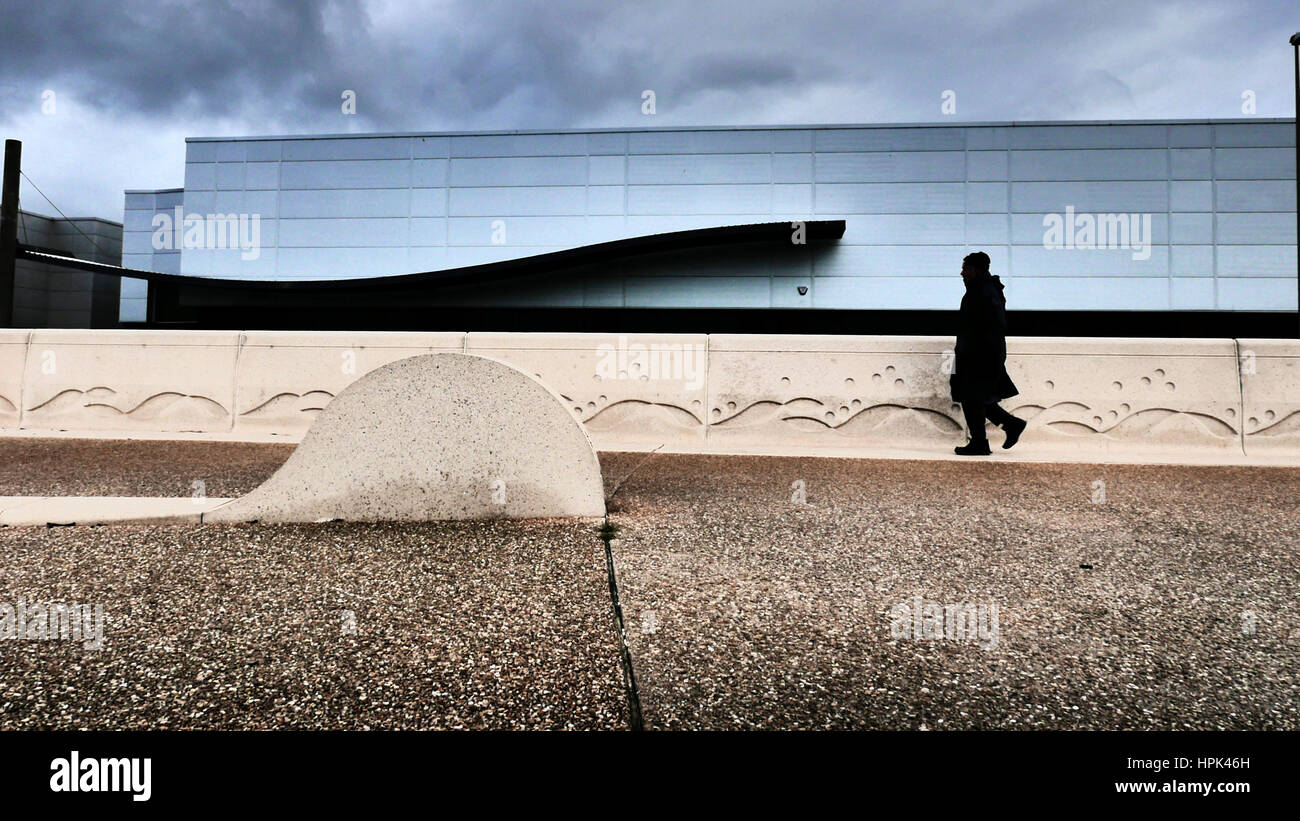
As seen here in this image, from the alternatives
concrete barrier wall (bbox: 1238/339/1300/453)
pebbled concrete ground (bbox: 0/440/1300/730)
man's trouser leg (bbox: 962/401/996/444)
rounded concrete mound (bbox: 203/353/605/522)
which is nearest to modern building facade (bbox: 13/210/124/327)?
rounded concrete mound (bbox: 203/353/605/522)

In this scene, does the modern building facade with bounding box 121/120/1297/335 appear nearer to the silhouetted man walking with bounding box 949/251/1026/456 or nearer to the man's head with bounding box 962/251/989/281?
the man's head with bounding box 962/251/989/281

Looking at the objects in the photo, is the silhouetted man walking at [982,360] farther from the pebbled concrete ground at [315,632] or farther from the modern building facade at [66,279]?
the modern building facade at [66,279]

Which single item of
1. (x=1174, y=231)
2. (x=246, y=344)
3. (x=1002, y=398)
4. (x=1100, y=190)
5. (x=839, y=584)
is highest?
(x=1100, y=190)

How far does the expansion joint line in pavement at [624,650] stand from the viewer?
1.65 meters

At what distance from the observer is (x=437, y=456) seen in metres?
3.61

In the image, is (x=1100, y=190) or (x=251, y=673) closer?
(x=251, y=673)

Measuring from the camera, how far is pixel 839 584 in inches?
106

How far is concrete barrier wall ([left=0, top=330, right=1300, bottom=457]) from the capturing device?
21.6 feet

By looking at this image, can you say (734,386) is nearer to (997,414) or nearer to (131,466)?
(997,414)

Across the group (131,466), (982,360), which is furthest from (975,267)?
(131,466)

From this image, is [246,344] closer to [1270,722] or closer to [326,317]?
[1270,722]

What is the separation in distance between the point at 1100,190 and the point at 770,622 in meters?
20.5
